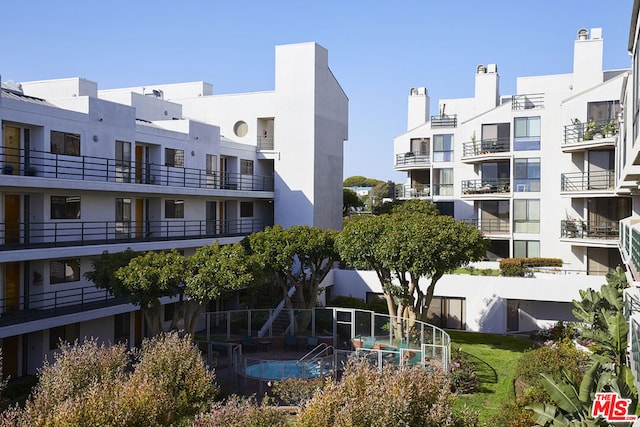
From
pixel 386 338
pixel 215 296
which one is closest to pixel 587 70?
pixel 386 338

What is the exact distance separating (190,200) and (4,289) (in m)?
12.6

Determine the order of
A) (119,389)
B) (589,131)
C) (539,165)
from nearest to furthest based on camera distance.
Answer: (119,389)
(589,131)
(539,165)

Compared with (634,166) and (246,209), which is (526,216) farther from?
(634,166)

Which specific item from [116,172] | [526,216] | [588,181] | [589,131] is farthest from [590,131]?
[116,172]

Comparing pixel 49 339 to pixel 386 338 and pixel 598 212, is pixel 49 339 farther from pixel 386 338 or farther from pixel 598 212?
pixel 598 212

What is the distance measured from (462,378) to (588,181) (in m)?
19.2

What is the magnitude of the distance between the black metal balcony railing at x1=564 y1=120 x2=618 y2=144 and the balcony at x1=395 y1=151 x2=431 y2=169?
41.6 ft

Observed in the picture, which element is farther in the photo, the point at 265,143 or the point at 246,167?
the point at 265,143

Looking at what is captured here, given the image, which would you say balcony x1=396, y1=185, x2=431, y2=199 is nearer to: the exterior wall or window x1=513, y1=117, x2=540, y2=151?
window x1=513, y1=117, x2=540, y2=151

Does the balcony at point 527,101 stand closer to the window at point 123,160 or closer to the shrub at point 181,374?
the window at point 123,160

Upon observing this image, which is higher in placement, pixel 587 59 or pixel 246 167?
pixel 587 59

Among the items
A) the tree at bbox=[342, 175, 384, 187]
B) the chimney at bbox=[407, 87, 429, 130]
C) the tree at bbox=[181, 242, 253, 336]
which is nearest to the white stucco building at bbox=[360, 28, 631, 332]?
the chimney at bbox=[407, 87, 429, 130]

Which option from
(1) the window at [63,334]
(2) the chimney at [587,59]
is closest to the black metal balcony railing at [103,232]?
(1) the window at [63,334]

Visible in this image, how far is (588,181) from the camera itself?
119ft
